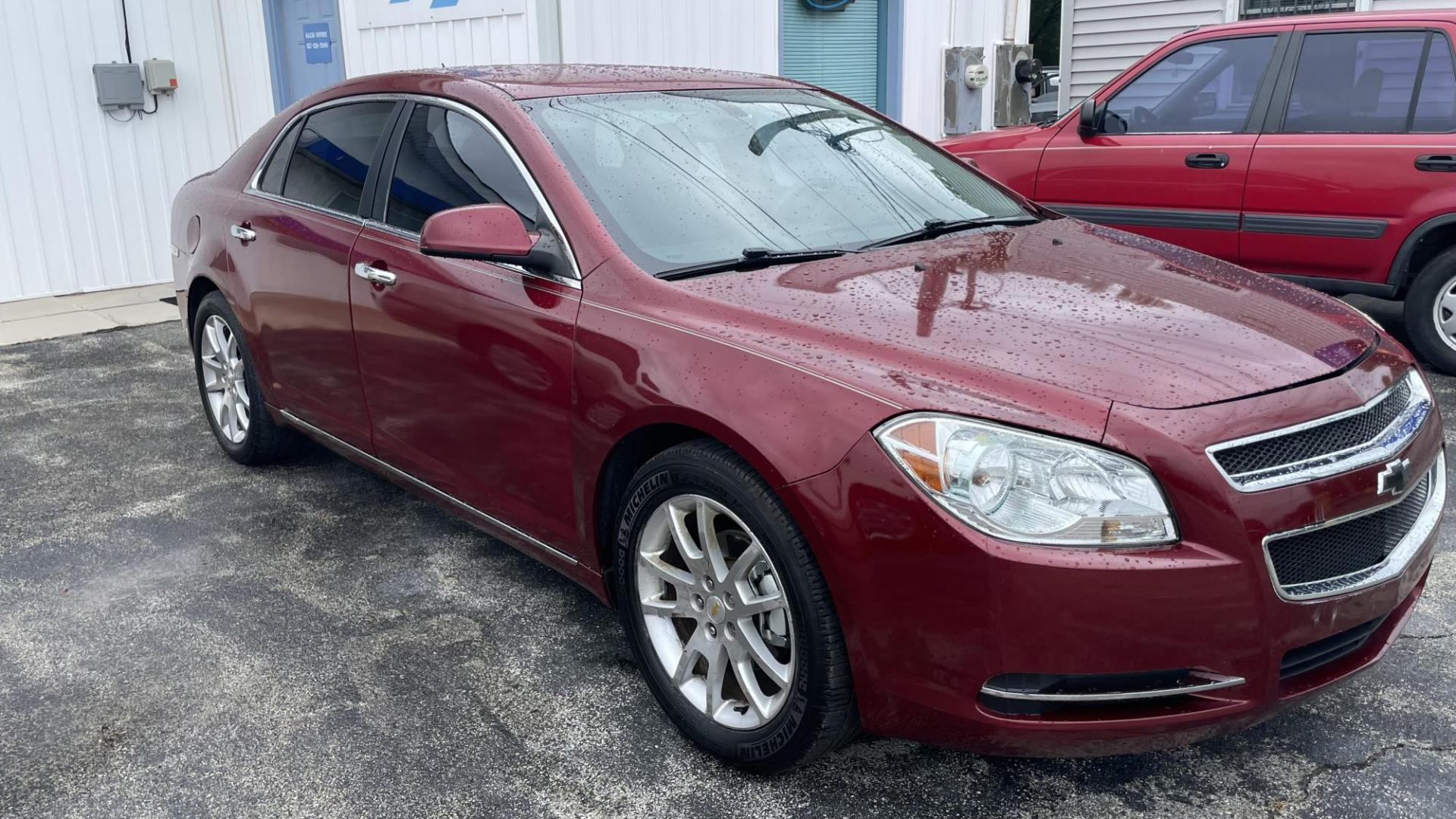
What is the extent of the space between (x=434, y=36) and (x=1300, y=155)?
533 centimetres

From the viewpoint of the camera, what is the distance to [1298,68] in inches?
248

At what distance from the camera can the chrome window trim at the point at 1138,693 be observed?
2289mm

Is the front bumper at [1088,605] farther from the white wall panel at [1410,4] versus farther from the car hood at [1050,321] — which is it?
the white wall panel at [1410,4]

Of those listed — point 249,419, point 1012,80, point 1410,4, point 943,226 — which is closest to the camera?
point 943,226

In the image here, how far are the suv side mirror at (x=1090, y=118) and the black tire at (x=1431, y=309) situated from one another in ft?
5.97

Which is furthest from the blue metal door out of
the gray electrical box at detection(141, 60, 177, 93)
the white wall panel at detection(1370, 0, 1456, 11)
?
the white wall panel at detection(1370, 0, 1456, 11)

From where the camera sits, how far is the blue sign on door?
8871 millimetres

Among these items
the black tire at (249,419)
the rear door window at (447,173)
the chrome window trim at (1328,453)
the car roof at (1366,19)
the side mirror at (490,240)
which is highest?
the car roof at (1366,19)

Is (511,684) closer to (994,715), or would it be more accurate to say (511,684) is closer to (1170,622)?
(994,715)

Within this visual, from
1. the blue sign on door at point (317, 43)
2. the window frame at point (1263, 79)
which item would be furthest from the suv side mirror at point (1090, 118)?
the blue sign on door at point (317, 43)

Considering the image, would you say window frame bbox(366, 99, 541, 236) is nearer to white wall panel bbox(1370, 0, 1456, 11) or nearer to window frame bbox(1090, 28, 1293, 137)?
window frame bbox(1090, 28, 1293, 137)

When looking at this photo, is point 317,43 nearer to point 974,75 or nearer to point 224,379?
point 224,379

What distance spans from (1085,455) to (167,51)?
8668 mm

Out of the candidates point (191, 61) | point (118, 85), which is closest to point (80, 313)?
point (118, 85)
